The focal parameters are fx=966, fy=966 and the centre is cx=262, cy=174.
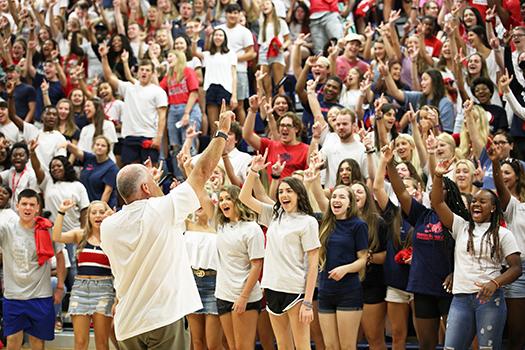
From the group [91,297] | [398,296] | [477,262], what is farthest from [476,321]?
[91,297]

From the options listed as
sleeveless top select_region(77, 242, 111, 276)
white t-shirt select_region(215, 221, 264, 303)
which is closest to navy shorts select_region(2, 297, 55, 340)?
sleeveless top select_region(77, 242, 111, 276)

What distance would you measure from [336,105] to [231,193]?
2.89 m

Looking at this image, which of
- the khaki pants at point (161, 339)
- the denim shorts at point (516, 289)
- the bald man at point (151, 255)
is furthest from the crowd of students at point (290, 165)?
the khaki pants at point (161, 339)

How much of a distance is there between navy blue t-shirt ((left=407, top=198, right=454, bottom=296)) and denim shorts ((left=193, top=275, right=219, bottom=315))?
1793 millimetres

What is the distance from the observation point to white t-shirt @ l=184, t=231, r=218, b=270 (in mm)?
8750

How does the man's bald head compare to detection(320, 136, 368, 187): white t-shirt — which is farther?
detection(320, 136, 368, 187): white t-shirt

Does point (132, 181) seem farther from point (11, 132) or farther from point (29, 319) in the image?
point (11, 132)

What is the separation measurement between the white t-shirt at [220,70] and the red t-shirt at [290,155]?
270 centimetres

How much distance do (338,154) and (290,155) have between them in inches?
19.0

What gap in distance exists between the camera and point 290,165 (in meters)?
9.59

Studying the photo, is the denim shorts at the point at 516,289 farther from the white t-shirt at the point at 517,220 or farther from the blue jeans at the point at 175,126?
the blue jeans at the point at 175,126

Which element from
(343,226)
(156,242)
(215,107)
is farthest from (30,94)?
(156,242)

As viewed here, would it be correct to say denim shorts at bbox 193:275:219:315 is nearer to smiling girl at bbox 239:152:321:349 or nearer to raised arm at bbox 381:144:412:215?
smiling girl at bbox 239:152:321:349

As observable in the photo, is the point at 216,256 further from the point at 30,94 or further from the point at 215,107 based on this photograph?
the point at 30,94
